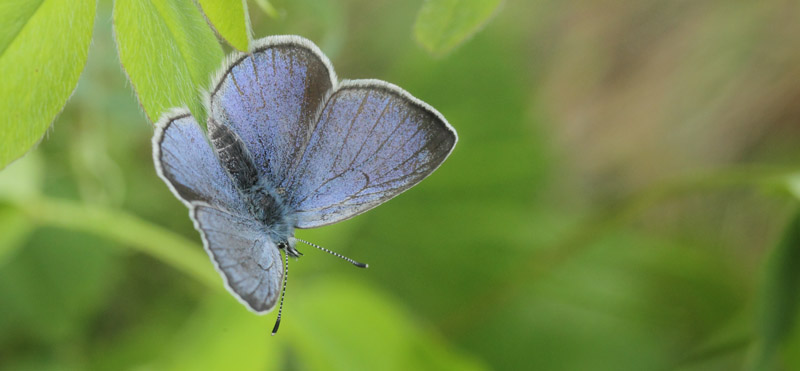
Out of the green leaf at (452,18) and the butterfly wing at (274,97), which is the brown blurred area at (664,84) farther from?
the green leaf at (452,18)

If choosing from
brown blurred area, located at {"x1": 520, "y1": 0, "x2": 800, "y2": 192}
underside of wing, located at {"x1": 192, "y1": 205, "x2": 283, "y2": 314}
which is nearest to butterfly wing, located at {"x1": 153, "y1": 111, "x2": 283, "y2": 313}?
underside of wing, located at {"x1": 192, "y1": 205, "x2": 283, "y2": 314}

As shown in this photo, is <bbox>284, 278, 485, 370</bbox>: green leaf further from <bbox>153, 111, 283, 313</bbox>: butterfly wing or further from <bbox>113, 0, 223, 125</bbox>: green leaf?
<bbox>113, 0, 223, 125</bbox>: green leaf

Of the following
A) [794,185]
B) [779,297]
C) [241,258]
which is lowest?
[241,258]

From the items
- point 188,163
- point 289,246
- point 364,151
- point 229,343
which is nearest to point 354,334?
point 229,343

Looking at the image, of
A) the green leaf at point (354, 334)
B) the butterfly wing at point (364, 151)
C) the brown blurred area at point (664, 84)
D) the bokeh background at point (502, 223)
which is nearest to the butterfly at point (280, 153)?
the butterfly wing at point (364, 151)

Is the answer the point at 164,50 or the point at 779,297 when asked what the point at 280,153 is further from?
the point at 779,297

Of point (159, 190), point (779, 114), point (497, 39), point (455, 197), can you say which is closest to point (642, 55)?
point (779, 114)
